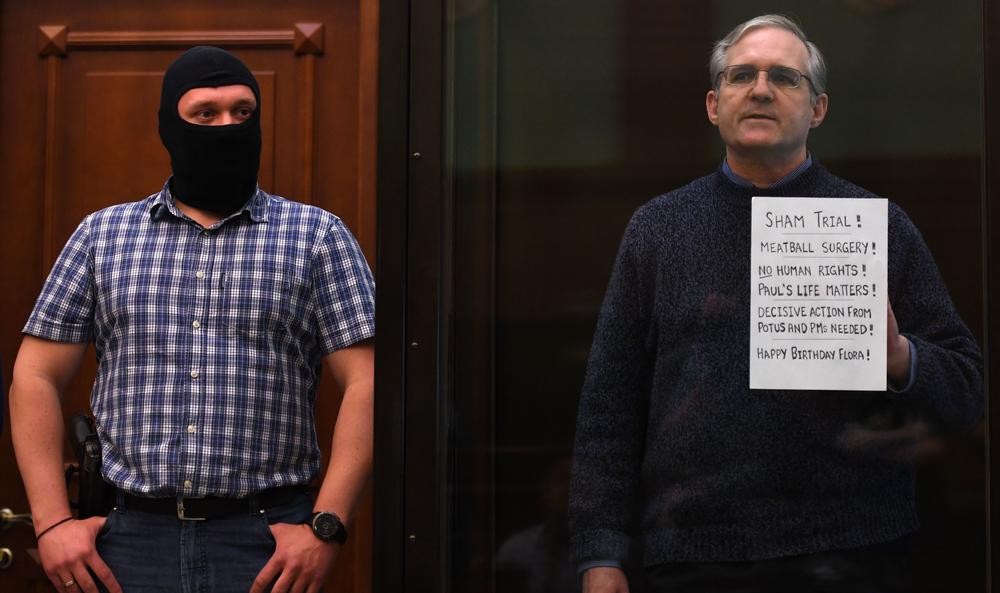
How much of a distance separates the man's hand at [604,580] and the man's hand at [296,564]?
1.70 ft

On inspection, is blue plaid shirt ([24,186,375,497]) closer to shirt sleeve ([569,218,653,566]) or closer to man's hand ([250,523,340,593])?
man's hand ([250,523,340,593])

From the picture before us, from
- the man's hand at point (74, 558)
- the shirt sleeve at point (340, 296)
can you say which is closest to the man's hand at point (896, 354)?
the shirt sleeve at point (340, 296)

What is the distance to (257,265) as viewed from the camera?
7.08ft

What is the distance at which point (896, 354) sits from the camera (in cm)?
174

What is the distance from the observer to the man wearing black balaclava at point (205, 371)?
2096 mm

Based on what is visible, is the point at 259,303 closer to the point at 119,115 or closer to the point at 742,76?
the point at 742,76

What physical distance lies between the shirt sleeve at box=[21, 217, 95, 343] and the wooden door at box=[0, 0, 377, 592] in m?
0.95

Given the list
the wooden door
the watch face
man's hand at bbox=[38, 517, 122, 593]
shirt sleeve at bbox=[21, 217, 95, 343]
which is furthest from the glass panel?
the wooden door

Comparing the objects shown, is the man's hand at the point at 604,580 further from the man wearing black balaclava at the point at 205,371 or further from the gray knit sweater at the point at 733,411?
the man wearing black balaclava at the point at 205,371

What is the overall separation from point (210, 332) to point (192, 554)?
15.9 inches

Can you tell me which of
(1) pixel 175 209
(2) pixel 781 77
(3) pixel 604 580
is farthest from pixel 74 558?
(2) pixel 781 77

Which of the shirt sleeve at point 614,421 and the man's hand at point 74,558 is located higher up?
the shirt sleeve at point 614,421

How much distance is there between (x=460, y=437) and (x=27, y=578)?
1.91 meters

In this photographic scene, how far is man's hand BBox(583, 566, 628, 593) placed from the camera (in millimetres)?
1786
